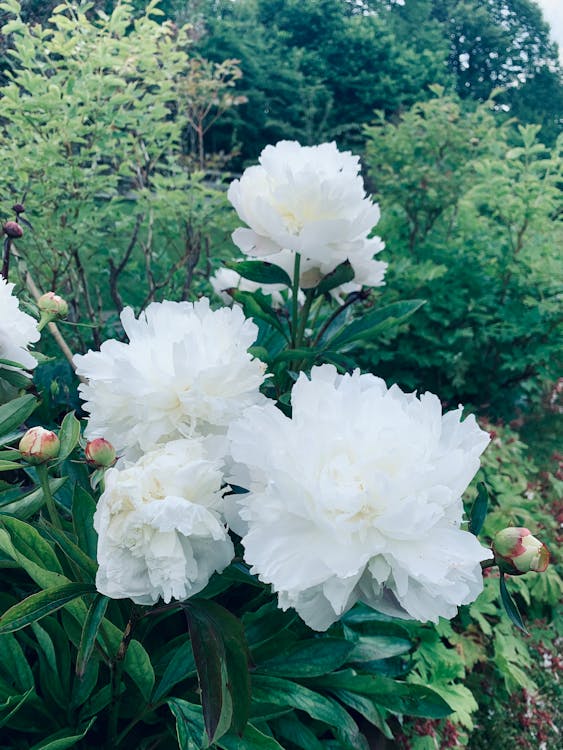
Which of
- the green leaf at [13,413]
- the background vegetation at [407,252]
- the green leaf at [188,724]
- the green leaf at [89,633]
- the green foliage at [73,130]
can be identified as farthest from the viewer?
the green foliage at [73,130]

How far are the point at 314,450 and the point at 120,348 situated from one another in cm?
26

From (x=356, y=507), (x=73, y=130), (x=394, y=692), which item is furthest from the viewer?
(x=73, y=130)

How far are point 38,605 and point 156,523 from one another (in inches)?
7.8

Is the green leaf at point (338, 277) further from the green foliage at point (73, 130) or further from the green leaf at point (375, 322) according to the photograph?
the green foliage at point (73, 130)

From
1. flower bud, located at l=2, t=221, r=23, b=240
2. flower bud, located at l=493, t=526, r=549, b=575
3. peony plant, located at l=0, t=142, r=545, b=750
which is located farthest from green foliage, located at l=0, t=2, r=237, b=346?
flower bud, located at l=493, t=526, r=549, b=575

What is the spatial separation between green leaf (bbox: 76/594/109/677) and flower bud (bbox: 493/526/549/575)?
0.41m

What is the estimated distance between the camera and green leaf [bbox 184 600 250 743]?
646 millimetres

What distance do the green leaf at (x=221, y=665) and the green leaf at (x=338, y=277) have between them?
0.57 metres

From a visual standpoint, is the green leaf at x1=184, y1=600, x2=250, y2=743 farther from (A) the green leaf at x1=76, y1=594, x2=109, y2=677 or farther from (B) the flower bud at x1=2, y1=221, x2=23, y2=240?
(B) the flower bud at x1=2, y1=221, x2=23, y2=240

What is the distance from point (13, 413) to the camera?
0.90m

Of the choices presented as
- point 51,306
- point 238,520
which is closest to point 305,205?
point 51,306

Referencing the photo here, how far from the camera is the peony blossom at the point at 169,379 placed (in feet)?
2.19

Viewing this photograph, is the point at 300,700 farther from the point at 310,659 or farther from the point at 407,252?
the point at 407,252

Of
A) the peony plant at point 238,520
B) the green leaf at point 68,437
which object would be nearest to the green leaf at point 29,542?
the peony plant at point 238,520
